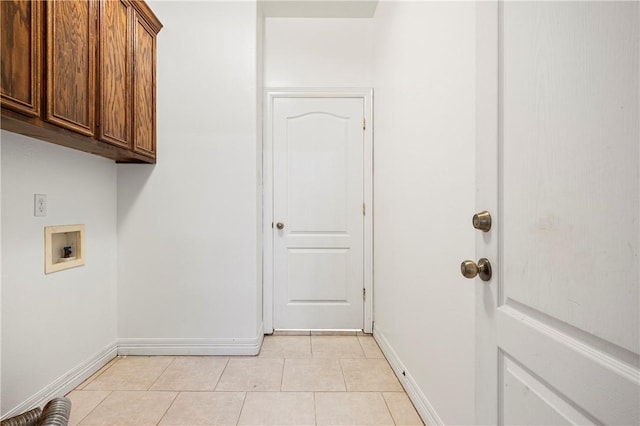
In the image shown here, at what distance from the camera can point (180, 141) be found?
86.2 inches

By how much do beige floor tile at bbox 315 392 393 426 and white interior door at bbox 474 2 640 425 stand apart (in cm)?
89

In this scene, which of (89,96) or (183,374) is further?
(183,374)

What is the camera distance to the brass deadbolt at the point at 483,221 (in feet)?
2.49

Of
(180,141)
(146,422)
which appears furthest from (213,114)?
(146,422)

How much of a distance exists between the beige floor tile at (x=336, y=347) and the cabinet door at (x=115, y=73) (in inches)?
75.6

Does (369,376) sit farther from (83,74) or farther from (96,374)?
(83,74)

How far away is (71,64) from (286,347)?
7.07ft

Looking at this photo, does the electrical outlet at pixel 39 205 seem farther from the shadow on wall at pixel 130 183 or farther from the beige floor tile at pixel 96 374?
the beige floor tile at pixel 96 374

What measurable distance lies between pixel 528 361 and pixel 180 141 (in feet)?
7.56

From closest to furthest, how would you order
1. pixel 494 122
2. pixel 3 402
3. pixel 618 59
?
pixel 618 59, pixel 494 122, pixel 3 402

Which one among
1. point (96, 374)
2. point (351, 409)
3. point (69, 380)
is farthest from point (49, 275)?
point (351, 409)

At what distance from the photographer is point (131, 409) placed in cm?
158

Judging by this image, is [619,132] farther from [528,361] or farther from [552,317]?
[528,361]

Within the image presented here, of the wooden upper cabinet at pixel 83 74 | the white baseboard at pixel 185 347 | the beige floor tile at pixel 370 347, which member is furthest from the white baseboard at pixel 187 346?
the wooden upper cabinet at pixel 83 74
